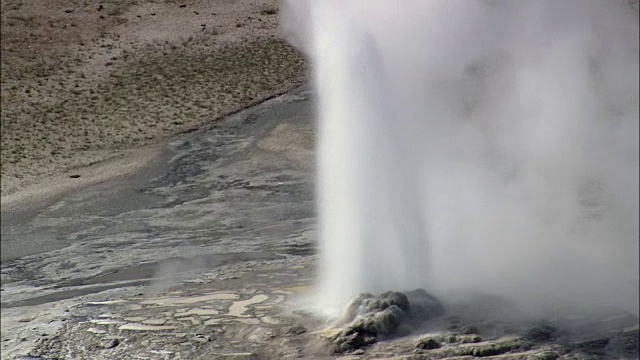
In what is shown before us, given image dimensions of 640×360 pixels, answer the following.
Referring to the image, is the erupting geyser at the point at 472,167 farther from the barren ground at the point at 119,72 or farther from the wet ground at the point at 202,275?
the barren ground at the point at 119,72

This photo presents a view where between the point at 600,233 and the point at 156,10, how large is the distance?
14251mm

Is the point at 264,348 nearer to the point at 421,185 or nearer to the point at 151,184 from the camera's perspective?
the point at 421,185

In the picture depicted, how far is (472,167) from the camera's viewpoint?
33.1 feet

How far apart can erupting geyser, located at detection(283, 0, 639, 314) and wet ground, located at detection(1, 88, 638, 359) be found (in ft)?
1.73

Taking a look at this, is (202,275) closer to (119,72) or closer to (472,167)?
(472,167)

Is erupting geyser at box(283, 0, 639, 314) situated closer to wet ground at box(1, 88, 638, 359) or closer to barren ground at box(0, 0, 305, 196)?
wet ground at box(1, 88, 638, 359)

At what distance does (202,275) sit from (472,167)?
9.39ft

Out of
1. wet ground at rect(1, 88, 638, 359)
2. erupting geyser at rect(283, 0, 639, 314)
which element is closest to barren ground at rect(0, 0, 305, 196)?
wet ground at rect(1, 88, 638, 359)

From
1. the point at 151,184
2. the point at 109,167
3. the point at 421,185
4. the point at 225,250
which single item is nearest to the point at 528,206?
the point at 421,185

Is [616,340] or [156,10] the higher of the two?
[156,10]

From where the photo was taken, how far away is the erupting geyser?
8195 mm

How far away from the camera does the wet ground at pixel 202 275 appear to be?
25.7ft

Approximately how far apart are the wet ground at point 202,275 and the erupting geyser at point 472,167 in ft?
1.73

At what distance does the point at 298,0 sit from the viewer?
51.5 ft
